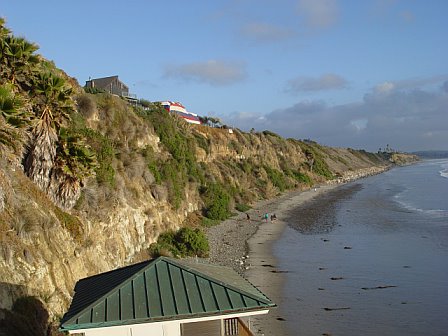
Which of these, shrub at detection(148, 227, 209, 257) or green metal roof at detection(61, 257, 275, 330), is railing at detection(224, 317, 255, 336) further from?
shrub at detection(148, 227, 209, 257)

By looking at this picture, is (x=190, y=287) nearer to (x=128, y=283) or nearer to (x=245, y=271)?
(x=128, y=283)

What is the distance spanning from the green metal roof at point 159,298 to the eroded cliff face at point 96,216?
14.7 feet

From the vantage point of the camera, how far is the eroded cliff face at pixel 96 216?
12.9 m

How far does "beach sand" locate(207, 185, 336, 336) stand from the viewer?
18445 mm

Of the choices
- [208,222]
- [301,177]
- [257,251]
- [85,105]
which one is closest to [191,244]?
[257,251]

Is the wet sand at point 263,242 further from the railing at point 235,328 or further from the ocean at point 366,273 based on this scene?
the railing at point 235,328

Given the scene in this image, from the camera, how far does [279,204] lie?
5631 cm

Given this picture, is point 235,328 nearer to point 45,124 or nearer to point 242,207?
point 45,124

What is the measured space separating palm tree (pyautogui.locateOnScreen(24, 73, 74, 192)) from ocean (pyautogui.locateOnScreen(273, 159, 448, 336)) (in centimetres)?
1142

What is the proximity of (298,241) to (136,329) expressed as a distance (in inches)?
1106

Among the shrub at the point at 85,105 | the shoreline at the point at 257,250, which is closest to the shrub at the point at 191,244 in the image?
the shoreline at the point at 257,250

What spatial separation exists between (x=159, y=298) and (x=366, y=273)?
62.5ft

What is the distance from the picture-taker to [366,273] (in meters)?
24.4

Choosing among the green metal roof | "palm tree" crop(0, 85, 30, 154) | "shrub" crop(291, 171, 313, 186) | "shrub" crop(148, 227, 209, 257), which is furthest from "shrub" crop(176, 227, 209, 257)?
"shrub" crop(291, 171, 313, 186)
